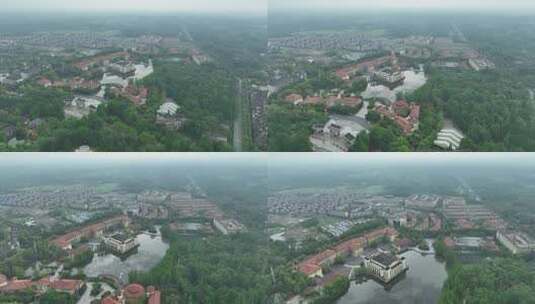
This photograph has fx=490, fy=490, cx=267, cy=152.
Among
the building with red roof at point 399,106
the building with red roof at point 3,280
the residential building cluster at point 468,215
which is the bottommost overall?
the building with red roof at point 3,280

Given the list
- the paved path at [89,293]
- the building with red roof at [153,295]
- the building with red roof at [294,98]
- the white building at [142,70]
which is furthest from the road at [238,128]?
the paved path at [89,293]

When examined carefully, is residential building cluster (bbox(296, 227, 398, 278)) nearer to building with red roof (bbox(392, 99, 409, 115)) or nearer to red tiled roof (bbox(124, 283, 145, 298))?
building with red roof (bbox(392, 99, 409, 115))

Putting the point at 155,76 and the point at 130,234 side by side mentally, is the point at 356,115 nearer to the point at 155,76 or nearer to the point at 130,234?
the point at 155,76

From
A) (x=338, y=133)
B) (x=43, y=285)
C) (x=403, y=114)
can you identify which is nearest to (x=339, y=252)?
(x=338, y=133)

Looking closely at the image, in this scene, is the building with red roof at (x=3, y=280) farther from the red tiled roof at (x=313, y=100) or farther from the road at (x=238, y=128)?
the red tiled roof at (x=313, y=100)

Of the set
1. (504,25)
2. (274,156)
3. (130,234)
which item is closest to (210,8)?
(274,156)

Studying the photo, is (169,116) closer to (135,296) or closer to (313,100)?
(313,100)
